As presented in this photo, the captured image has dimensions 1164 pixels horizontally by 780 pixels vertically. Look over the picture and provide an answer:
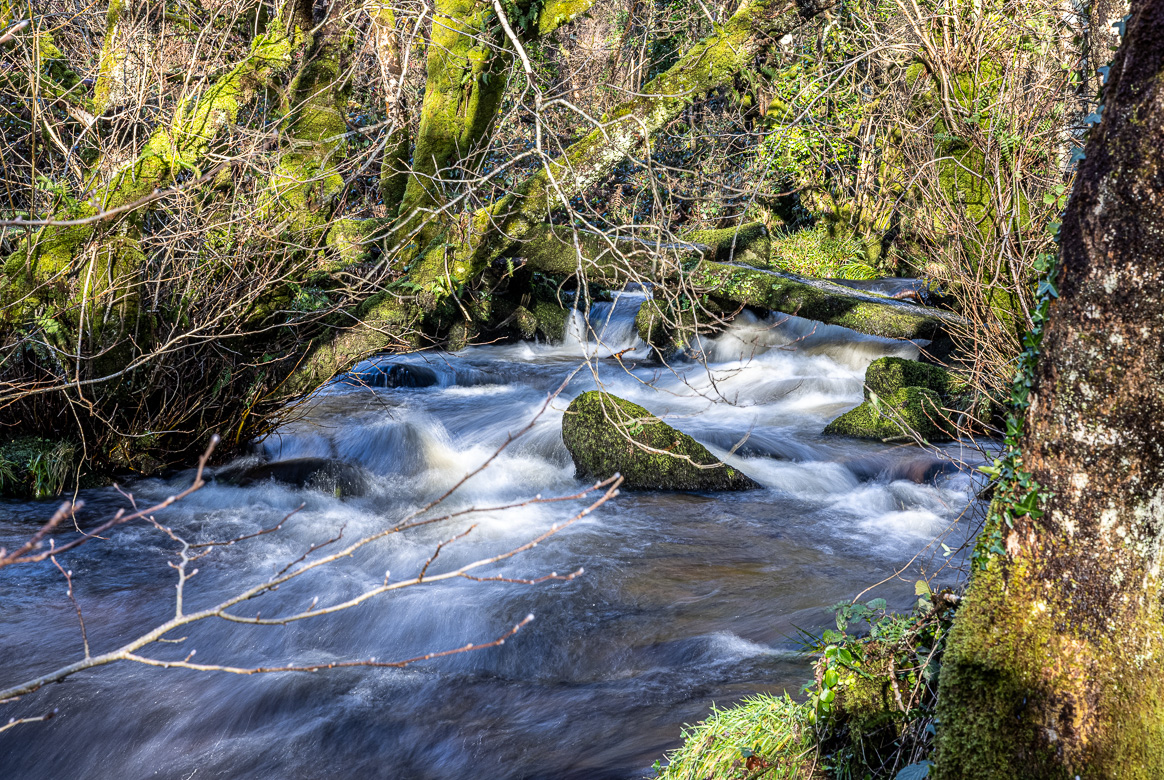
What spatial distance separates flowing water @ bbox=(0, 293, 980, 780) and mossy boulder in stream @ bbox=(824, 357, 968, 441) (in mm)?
345

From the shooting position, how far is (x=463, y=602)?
5.48 m

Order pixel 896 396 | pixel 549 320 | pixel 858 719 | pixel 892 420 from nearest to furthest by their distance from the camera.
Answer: pixel 858 719 < pixel 892 420 < pixel 896 396 < pixel 549 320

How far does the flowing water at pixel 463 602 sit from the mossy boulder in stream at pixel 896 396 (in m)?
0.34

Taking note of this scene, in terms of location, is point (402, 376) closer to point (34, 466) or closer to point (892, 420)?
point (34, 466)

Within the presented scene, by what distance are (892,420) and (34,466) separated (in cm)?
749

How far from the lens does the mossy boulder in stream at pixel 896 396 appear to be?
836 cm

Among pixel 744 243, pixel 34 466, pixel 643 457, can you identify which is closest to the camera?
pixel 34 466

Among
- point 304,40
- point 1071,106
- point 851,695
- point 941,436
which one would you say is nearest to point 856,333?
point 941,436

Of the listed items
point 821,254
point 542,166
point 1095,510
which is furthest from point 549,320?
point 1095,510

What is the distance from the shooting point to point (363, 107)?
11.7 m

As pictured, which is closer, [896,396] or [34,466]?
[34,466]

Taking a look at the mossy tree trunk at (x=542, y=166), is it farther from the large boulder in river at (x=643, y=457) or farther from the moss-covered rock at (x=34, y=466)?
the moss-covered rock at (x=34, y=466)

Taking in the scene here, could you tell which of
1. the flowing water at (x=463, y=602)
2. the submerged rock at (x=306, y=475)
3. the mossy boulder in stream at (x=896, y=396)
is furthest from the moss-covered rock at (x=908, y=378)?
the submerged rock at (x=306, y=475)

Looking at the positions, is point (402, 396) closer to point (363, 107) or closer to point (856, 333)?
point (363, 107)
